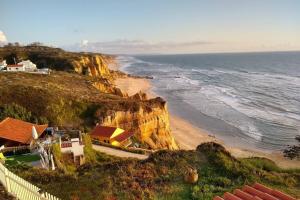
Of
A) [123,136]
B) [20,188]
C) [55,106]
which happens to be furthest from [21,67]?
[20,188]

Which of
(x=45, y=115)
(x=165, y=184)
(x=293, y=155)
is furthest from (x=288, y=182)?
(x=45, y=115)

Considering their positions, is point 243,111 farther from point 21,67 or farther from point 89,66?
point 89,66

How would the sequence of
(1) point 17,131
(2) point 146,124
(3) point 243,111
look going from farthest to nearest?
(3) point 243,111
(2) point 146,124
(1) point 17,131

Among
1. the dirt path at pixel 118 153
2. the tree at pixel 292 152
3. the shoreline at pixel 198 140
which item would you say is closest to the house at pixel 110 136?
the dirt path at pixel 118 153

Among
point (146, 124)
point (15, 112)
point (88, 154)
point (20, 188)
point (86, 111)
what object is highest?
point (20, 188)

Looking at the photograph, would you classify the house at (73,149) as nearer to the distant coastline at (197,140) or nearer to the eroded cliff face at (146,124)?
the eroded cliff face at (146,124)

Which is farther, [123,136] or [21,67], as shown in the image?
[21,67]
